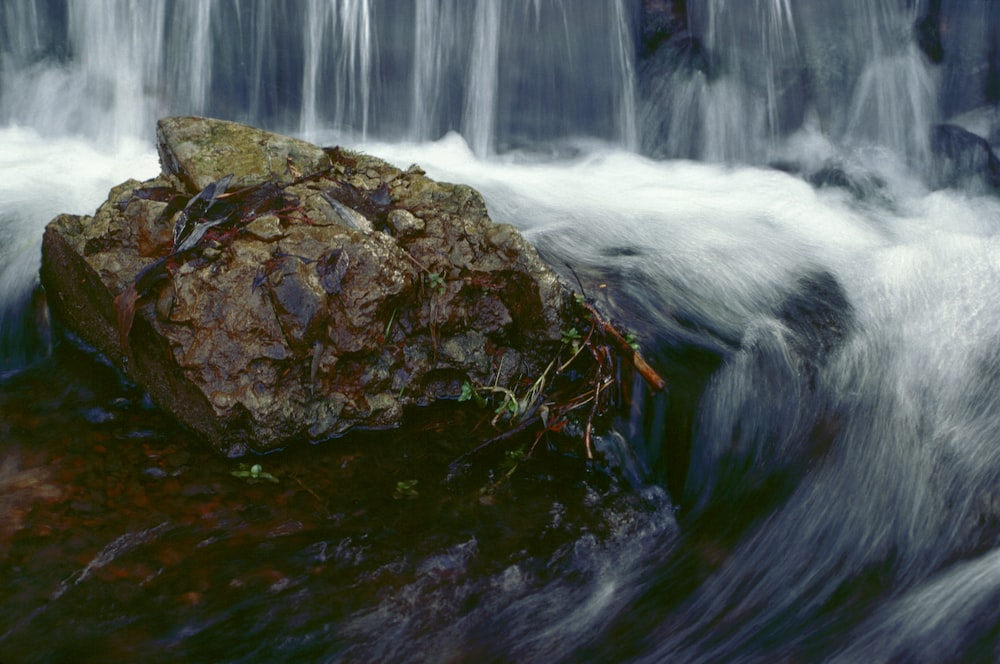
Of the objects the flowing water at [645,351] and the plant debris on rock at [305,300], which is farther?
the plant debris on rock at [305,300]

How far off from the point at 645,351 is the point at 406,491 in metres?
1.49

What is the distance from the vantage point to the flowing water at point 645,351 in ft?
9.81

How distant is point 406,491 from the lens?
11.7 feet

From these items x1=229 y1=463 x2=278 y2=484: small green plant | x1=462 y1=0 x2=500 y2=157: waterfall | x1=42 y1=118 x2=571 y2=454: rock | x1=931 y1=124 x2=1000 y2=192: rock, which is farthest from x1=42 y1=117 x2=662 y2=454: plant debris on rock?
x1=931 y1=124 x2=1000 y2=192: rock

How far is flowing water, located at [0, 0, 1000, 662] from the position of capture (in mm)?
2990

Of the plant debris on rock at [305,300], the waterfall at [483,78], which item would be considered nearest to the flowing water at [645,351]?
the waterfall at [483,78]

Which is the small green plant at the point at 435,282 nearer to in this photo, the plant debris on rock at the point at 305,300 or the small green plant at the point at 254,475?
the plant debris on rock at the point at 305,300

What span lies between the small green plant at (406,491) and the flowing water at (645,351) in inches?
2.5

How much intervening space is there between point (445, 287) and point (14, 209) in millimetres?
3759

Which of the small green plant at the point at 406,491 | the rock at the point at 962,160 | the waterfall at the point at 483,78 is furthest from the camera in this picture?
the waterfall at the point at 483,78

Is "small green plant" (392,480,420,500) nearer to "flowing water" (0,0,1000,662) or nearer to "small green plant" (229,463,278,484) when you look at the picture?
"flowing water" (0,0,1000,662)

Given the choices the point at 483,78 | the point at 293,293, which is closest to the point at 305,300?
the point at 293,293

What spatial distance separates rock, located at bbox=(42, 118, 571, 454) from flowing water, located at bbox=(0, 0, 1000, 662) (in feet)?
0.72

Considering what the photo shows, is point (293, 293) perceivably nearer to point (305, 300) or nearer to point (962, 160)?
point (305, 300)
